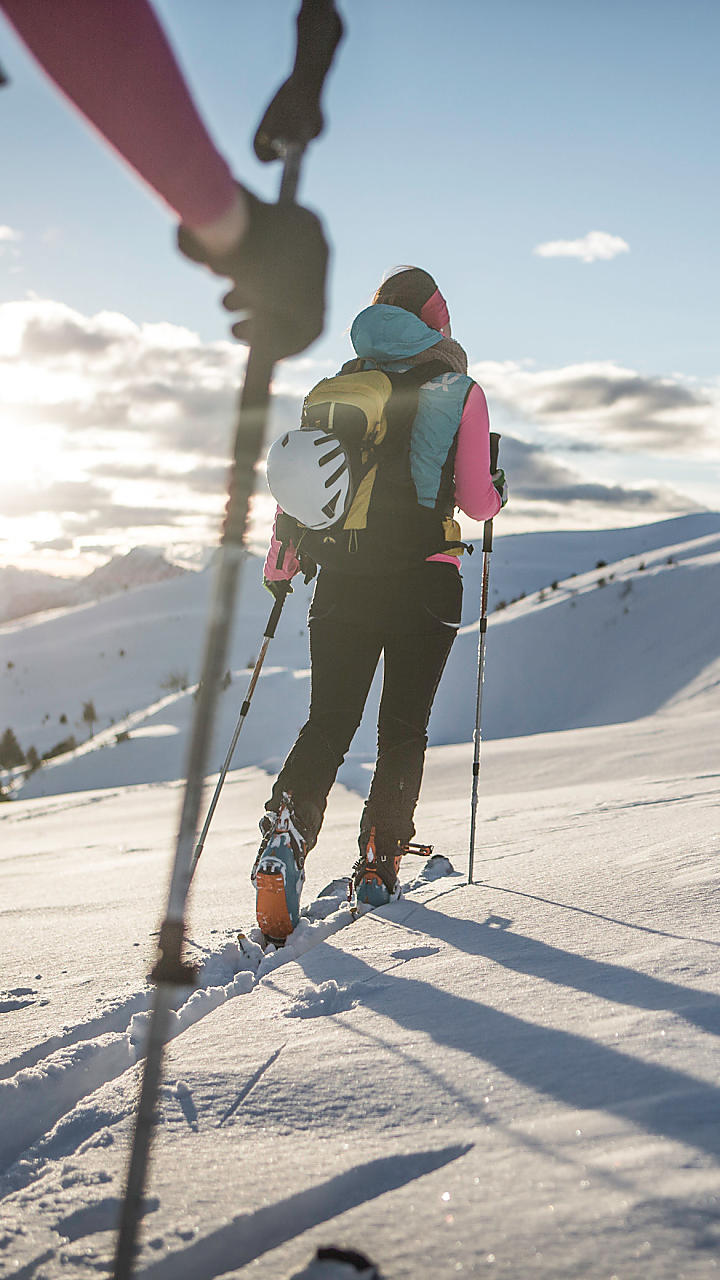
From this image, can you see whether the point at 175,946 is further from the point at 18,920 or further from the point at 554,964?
the point at 18,920

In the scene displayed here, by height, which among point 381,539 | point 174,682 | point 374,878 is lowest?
point 174,682

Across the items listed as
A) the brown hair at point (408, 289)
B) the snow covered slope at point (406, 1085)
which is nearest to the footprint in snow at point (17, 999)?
the snow covered slope at point (406, 1085)

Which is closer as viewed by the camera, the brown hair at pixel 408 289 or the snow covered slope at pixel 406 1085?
the snow covered slope at pixel 406 1085

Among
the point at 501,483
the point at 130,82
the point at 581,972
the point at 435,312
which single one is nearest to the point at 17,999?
the point at 581,972

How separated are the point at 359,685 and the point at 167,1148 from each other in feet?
5.43

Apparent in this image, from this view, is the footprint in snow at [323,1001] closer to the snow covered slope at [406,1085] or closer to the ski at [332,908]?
the snow covered slope at [406,1085]

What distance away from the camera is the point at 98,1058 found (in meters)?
1.45

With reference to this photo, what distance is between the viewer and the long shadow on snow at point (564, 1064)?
94 centimetres

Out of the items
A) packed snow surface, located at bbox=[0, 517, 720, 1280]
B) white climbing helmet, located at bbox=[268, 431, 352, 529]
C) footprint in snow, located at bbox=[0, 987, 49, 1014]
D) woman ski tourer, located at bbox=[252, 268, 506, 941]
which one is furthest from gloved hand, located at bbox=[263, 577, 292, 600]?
footprint in snow, located at bbox=[0, 987, 49, 1014]

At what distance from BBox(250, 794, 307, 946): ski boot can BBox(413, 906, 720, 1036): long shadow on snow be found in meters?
0.39

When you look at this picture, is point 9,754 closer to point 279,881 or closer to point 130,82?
point 279,881

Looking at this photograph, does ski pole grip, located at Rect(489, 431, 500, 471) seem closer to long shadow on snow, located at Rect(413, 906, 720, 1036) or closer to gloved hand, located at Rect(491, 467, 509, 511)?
gloved hand, located at Rect(491, 467, 509, 511)

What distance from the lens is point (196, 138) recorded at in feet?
2.98

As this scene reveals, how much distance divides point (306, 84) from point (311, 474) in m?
1.27
